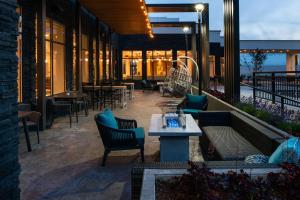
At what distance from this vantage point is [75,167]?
5.19 meters

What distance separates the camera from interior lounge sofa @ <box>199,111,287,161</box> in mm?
3928

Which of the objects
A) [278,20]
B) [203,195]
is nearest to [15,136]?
[203,195]

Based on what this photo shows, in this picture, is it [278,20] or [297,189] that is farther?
[278,20]

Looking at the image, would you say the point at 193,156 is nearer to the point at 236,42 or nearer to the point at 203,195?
the point at 236,42

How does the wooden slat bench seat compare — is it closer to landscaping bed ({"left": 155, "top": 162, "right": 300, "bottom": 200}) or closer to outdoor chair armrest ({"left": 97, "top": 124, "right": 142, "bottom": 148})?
outdoor chair armrest ({"left": 97, "top": 124, "right": 142, "bottom": 148})

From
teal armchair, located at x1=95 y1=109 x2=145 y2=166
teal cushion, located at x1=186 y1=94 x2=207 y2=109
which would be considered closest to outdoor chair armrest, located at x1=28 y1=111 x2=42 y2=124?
teal armchair, located at x1=95 y1=109 x2=145 y2=166

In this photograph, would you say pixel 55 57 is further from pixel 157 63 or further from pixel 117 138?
pixel 157 63

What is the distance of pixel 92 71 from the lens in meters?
16.5

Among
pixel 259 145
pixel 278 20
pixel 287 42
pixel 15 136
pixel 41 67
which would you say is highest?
pixel 278 20

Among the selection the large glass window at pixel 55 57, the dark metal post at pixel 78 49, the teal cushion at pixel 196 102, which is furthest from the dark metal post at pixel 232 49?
the dark metal post at pixel 78 49

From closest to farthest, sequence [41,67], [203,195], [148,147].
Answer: [203,195], [148,147], [41,67]

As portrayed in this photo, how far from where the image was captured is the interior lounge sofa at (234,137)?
12.9ft

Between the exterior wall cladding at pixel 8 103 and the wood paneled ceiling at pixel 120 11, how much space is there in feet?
29.5

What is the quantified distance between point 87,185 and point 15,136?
1.43m
